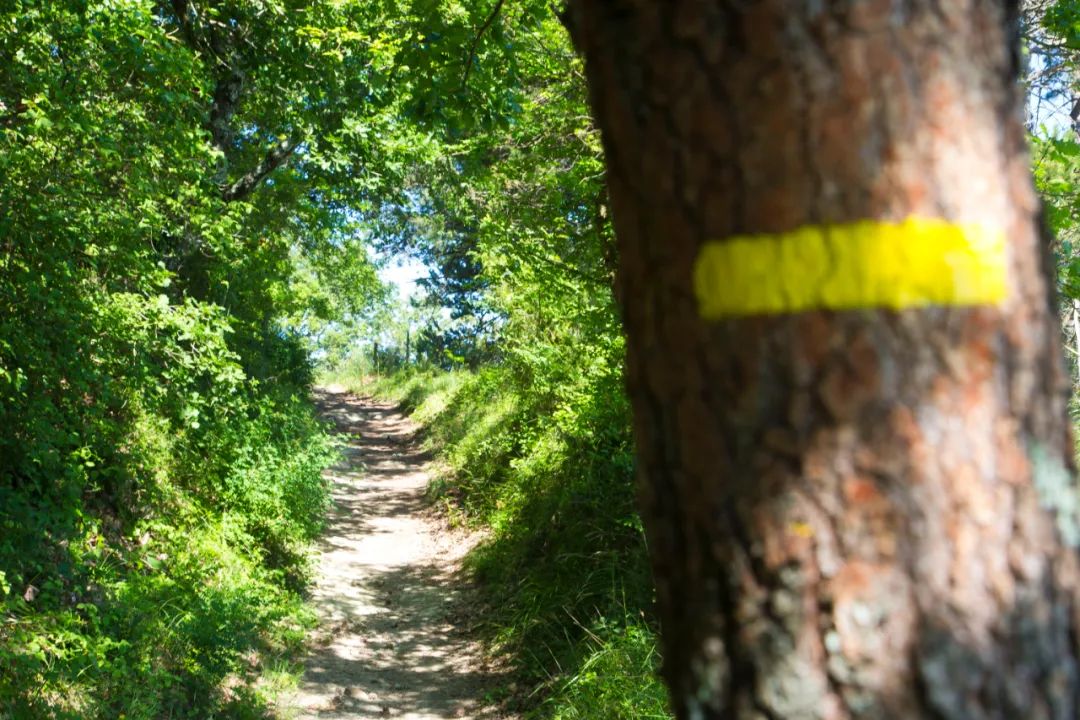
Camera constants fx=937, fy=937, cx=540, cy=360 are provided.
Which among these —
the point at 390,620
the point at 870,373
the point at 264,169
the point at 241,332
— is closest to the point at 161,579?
the point at 390,620

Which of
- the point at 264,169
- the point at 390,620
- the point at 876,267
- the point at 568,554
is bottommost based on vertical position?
the point at 390,620

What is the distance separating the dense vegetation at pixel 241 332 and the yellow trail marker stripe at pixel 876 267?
3.18 metres

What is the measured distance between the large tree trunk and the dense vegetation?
3117 mm

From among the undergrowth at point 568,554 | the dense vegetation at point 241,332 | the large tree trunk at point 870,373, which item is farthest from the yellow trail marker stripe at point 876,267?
the undergrowth at point 568,554

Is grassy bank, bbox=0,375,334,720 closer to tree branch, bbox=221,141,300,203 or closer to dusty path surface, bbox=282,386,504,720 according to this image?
dusty path surface, bbox=282,386,504,720

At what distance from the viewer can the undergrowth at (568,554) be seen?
20.4 feet

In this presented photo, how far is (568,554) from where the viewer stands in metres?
8.22

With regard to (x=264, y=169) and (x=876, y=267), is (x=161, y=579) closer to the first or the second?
(x=264, y=169)

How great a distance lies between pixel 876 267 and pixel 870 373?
13 cm

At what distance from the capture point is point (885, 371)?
3.59 ft

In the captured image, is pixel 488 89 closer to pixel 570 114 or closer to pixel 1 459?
pixel 570 114

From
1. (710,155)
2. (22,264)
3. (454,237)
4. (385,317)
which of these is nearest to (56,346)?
(22,264)

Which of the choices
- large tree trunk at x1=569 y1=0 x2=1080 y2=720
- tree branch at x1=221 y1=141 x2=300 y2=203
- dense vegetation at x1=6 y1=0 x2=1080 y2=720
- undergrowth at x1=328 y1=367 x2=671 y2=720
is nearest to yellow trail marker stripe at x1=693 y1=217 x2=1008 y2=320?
large tree trunk at x1=569 y1=0 x2=1080 y2=720

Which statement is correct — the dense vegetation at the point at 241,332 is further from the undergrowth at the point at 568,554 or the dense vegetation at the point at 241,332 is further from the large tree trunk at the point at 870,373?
the large tree trunk at the point at 870,373
